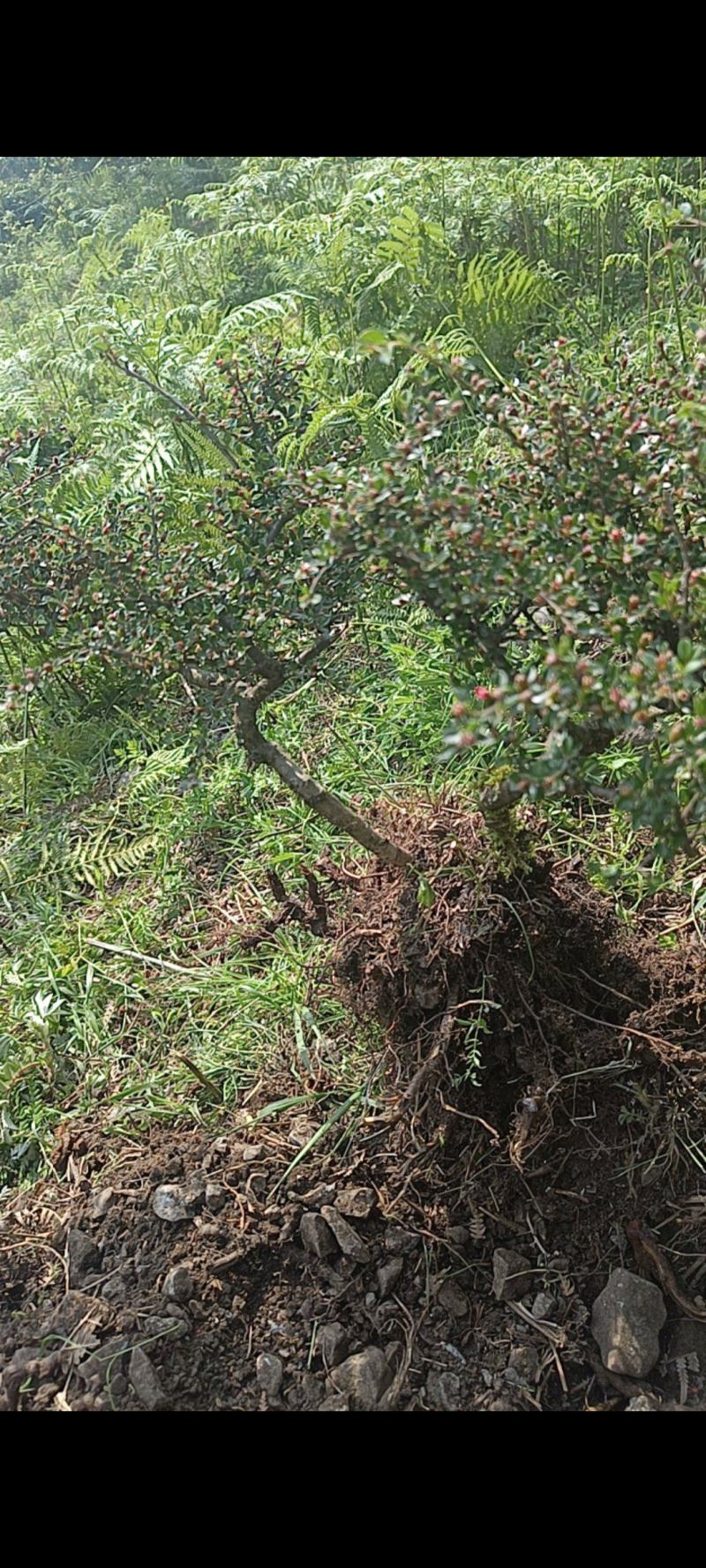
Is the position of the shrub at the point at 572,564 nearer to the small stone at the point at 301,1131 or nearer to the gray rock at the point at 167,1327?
the small stone at the point at 301,1131

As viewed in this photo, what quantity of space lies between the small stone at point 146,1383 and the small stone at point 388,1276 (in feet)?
1.28

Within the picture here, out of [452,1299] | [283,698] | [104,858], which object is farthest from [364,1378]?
[283,698]

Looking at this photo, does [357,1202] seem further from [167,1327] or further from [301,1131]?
[167,1327]

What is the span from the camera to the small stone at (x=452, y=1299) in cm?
198

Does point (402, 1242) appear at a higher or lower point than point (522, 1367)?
higher

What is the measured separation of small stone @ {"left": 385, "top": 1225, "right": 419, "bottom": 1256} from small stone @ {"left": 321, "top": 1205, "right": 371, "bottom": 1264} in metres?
0.04

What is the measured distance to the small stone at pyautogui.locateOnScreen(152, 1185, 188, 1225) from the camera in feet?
6.98

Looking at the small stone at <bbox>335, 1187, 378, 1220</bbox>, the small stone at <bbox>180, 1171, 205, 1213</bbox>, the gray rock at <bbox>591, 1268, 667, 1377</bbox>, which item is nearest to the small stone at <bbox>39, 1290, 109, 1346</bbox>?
the small stone at <bbox>180, 1171, 205, 1213</bbox>

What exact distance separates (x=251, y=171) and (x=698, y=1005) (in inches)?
183

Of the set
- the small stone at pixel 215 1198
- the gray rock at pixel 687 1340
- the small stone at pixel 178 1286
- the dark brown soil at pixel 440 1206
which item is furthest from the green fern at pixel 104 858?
the gray rock at pixel 687 1340

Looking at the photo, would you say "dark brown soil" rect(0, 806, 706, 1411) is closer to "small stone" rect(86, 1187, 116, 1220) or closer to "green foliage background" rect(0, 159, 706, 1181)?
"small stone" rect(86, 1187, 116, 1220)

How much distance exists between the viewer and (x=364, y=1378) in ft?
6.23

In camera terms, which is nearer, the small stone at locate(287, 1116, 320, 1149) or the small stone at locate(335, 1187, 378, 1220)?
the small stone at locate(335, 1187, 378, 1220)

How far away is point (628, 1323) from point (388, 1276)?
0.40 metres
